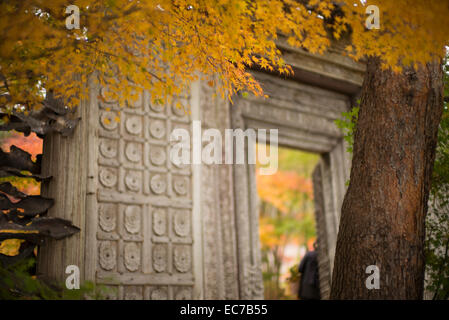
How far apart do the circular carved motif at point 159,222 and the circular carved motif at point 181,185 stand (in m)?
0.38

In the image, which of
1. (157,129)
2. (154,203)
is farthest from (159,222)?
(157,129)

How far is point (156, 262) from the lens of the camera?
6.28m

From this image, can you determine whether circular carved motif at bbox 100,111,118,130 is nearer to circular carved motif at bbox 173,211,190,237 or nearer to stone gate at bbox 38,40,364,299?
stone gate at bbox 38,40,364,299

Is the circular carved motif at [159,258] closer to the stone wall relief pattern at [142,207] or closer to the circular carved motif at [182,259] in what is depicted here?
the stone wall relief pattern at [142,207]

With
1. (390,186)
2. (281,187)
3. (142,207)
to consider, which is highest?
(281,187)

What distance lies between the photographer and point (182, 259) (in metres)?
6.48

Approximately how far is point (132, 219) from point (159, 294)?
1019mm

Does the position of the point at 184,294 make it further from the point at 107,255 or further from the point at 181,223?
the point at 107,255

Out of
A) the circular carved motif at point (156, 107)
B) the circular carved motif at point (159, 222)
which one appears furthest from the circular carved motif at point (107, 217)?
the circular carved motif at point (156, 107)

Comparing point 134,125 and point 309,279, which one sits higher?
point 134,125

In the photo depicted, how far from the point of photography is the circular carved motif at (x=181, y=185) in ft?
21.9

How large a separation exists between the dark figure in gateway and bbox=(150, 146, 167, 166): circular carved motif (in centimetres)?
386

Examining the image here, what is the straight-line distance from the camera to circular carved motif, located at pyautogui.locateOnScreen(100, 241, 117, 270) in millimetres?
5859
